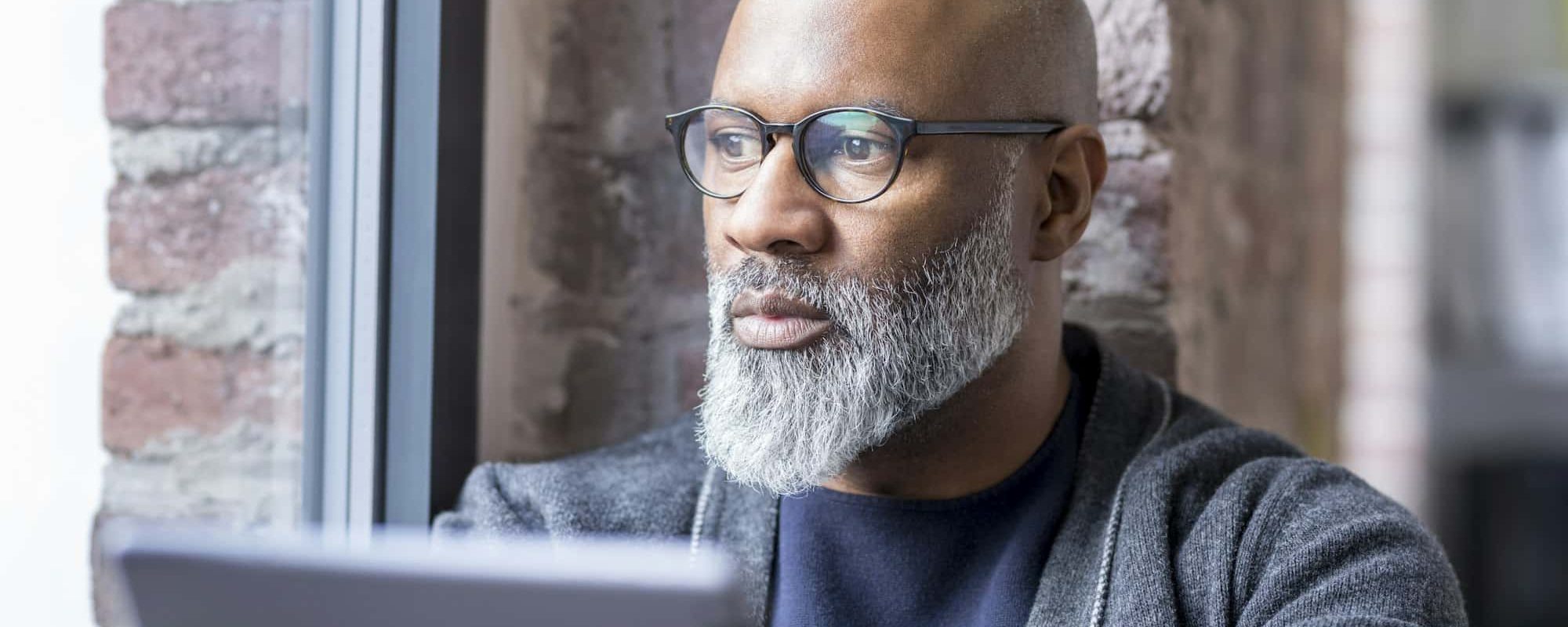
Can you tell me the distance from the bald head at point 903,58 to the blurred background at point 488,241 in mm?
261

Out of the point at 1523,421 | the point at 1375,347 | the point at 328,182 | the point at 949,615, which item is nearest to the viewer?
the point at 949,615

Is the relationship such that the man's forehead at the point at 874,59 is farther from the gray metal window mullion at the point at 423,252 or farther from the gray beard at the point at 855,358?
the gray metal window mullion at the point at 423,252

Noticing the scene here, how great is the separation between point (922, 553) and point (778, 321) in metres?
0.22

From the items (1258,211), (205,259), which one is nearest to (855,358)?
(205,259)

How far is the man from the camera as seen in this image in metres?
0.95

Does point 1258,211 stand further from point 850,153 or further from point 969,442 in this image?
A: point 850,153

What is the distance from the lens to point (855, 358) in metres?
0.99

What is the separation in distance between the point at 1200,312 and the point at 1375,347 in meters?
2.59

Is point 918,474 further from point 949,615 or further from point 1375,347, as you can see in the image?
point 1375,347

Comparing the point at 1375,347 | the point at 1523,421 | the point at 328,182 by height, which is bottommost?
the point at 1523,421

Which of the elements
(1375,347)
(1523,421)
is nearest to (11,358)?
(1375,347)

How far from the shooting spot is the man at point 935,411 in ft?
3.12

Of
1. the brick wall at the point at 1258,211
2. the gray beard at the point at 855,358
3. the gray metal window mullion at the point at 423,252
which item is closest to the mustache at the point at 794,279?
the gray beard at the point at 855,358

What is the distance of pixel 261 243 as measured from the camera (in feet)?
3.52
